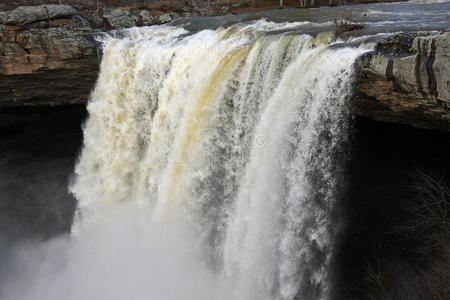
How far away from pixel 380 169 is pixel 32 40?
12.7 m

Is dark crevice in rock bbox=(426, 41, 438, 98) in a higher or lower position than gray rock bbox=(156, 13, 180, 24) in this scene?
lower

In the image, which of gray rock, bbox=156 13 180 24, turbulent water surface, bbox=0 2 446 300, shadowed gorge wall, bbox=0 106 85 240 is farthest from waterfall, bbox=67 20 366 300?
gray rock, bbox=156 13 180 24

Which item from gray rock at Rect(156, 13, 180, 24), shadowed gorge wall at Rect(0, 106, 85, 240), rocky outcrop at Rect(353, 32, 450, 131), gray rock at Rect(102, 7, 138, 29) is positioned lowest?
shadowed gorge wall at Rect(0, 106, 85, 240)

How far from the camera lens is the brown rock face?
13445 millimetres

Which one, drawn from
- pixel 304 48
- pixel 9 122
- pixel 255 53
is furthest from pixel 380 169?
pixel 9 122

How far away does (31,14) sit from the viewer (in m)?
14.5

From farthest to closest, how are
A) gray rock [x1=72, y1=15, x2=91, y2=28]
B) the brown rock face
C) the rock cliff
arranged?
1. gray rock [x1=72, y1=15, x2=91, y2=28]
2. the brown rock face
3. the rock cliff

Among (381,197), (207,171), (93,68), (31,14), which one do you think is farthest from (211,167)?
(31,14)

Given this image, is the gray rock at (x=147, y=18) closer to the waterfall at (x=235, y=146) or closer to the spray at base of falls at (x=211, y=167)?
the spray at base of falls at (x=211, y=167)

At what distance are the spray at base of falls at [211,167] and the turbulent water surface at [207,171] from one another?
0.03m

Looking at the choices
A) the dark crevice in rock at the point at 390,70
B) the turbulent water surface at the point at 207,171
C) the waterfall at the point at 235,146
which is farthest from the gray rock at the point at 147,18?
the dark crevice in rock at the point at 390,70

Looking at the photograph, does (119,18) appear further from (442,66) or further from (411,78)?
(442,66)

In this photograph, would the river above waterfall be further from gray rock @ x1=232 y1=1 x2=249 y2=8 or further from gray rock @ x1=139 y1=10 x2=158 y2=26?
gray rock @ x1=232 y1=1 x2=249 y2=8

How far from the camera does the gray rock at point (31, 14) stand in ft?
44.8
